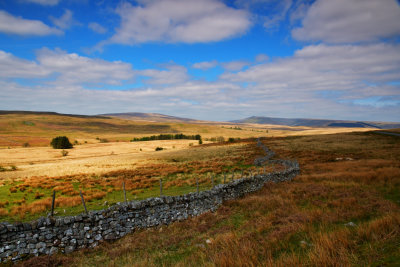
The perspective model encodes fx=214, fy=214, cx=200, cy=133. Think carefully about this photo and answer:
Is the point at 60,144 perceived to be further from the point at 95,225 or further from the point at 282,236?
the point at 282,236

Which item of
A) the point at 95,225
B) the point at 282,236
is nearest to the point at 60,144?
the point at 95,225

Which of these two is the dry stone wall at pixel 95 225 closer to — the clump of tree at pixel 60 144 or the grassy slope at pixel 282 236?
the grassy slope at pixel 282 236

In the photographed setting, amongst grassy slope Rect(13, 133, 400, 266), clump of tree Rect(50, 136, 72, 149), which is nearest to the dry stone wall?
grassy slope Rect(13, 133, 400, 266)

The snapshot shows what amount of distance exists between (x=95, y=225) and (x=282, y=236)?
932 centimetres

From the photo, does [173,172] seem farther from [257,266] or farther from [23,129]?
[23,129]

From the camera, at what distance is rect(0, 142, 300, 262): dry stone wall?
948cm

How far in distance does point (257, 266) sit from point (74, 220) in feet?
31.3

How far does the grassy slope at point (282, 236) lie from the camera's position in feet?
18.8

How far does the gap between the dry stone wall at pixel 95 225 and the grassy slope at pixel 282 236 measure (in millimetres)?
654

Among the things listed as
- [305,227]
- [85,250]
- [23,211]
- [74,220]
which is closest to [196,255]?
[305,227]

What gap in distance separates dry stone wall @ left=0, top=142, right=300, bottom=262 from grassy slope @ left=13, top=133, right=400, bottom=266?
65 centimetres

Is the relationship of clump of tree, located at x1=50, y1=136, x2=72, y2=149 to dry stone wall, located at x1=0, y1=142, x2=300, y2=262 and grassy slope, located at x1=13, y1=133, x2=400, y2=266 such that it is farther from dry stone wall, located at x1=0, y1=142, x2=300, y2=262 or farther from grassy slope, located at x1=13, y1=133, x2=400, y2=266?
grassy slope, located at x1=13, y1=133, x2=400, y2=266

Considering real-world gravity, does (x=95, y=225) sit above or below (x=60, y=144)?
above

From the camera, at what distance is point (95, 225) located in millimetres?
11367
